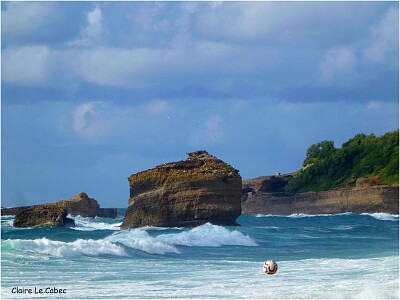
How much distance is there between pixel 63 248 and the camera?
27500 mm

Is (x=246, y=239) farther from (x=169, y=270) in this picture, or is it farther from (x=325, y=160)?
(x=325, y=160)

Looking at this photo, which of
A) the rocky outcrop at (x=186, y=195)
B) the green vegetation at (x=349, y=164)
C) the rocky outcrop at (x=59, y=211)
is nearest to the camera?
the rocky outcrop at (x=186, y=195)

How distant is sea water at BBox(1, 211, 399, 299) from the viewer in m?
17.9

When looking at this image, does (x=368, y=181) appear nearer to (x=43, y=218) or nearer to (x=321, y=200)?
(x=321, y=200)

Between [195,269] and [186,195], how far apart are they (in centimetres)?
2030

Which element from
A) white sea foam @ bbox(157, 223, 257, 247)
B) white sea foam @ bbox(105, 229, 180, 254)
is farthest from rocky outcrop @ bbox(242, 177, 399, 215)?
white sea foam @ bbox(105, 229, 180, 254)

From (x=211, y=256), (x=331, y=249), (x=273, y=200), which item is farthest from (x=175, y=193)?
(x=273, y=200)

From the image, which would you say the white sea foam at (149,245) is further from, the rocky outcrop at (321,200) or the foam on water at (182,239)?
the rocky outcrop at (321,200)

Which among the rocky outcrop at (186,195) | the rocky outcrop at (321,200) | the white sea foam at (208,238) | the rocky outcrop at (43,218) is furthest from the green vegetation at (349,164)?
the white sea foam at (208,238)

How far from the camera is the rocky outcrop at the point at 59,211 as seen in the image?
4972 cm

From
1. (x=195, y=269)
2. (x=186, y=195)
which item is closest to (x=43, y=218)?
(x=186, y=195)

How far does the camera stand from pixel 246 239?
38250 millimetres

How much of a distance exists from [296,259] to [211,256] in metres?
3.00

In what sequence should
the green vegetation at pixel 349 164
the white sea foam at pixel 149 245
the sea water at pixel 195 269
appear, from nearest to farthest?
the sea water at pixel 195 269 → the white sea foam at pixel 149 245 → the green vegetation at pixel 349 164
